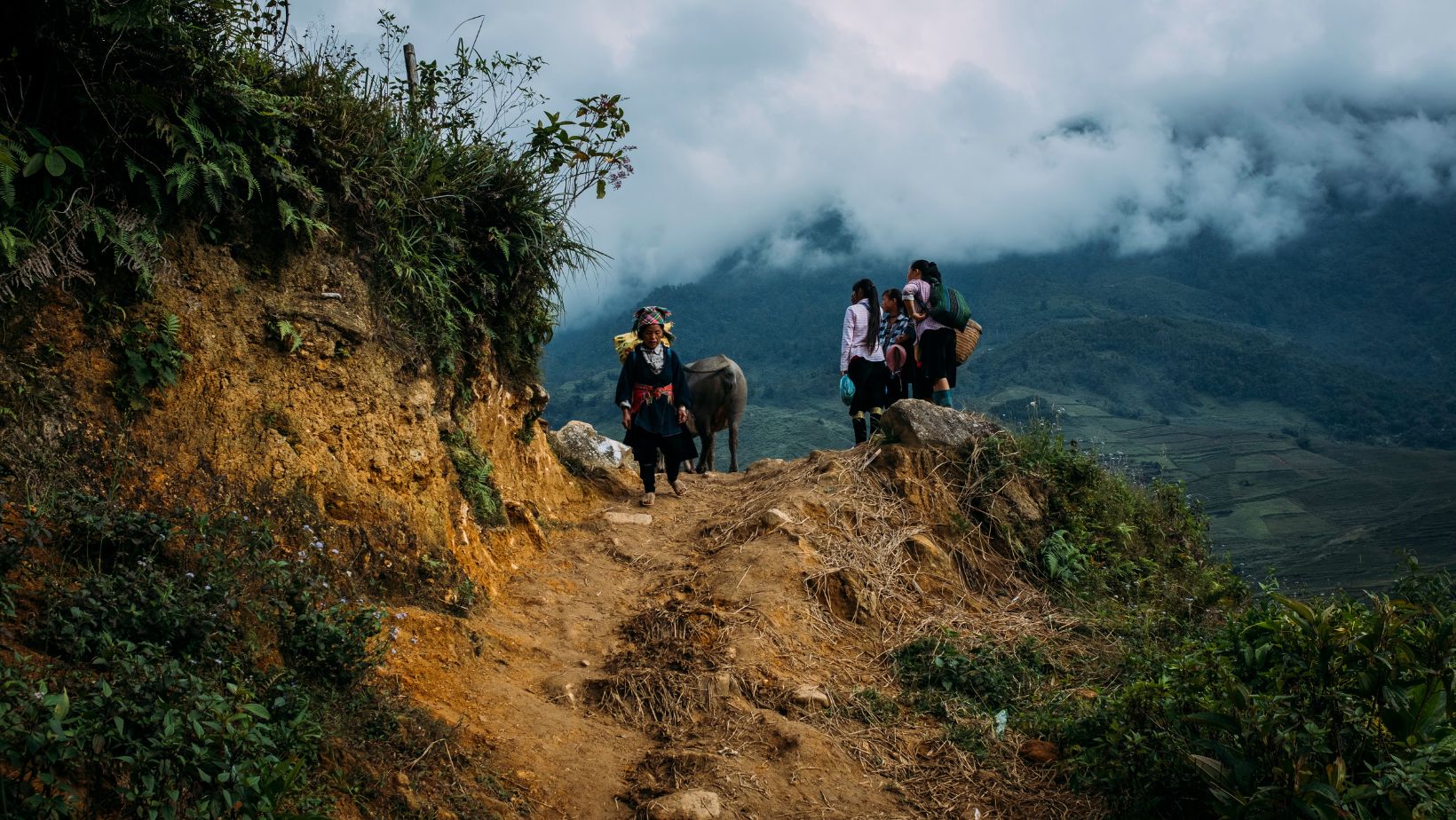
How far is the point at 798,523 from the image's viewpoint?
22.2 ft

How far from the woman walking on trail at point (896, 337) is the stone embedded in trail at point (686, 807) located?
241 inches

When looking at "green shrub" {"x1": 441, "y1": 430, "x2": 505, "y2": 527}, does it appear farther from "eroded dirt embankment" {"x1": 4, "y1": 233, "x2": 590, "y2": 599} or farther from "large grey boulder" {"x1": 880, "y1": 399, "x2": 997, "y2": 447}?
"large grey boulder" {"x1": 880, "y1": 399, "x2": 997, "y2": 447}

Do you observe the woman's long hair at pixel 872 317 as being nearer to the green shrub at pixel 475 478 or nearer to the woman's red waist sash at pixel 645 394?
the woman's red waist sash at pixel 645 394

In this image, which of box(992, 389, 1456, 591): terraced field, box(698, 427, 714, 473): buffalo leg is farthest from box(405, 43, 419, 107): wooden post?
box(992, 389, 1456, 591): terraced field

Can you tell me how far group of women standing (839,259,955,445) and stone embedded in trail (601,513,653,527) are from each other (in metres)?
2.60

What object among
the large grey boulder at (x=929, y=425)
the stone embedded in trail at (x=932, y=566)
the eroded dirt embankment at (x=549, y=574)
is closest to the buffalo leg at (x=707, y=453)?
the large grey boulder at (x=929, y=425)

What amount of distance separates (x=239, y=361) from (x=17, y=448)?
1.19 meters

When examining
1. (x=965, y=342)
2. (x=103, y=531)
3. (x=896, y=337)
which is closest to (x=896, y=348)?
(x=896, y=337)

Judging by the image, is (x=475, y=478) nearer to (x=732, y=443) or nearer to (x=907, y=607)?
(x=907, y=607)

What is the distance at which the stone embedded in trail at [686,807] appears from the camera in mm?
3736

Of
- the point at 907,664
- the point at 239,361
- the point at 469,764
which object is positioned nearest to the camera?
the point at 469,764

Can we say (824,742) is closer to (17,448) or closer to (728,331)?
(17,448)

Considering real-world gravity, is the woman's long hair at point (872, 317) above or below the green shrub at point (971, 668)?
above

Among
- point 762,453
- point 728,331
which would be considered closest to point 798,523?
point 762,453
